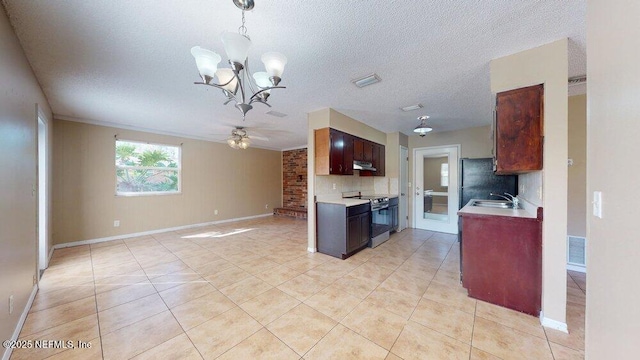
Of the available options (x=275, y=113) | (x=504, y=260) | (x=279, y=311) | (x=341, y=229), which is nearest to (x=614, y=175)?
(x=504, y=260)

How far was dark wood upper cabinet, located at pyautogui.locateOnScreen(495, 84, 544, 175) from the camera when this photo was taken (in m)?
1.96

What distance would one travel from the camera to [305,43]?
1.95 m

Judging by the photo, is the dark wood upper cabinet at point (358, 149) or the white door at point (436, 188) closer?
the dark wood upper cabinet at point (358, 149)

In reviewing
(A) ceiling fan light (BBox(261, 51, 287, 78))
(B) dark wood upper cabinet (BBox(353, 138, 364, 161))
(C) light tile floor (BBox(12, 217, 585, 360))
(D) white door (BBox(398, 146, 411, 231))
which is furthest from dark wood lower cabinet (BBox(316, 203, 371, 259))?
(A) ceiling fan light (BBox(261, 51, 287, 78))

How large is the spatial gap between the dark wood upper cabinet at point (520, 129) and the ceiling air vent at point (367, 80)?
1.23 meters

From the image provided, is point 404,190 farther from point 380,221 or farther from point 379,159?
point 380,221

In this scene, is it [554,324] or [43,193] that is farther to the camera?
[43,193]

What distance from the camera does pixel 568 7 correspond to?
1537 millimetres

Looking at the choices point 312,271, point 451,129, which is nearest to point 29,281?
point 312,271

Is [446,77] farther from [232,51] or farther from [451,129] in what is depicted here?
[451,129]

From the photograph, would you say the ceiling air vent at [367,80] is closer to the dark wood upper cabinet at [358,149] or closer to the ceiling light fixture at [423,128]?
the dark wood upper cabinet at [358,149]

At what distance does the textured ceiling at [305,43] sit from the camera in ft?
5.13

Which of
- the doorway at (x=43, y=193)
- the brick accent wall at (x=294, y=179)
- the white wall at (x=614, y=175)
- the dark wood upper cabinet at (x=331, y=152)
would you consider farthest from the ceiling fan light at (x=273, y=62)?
the brick accent wall at (x=294, y=179)

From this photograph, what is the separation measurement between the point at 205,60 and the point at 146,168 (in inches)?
189
